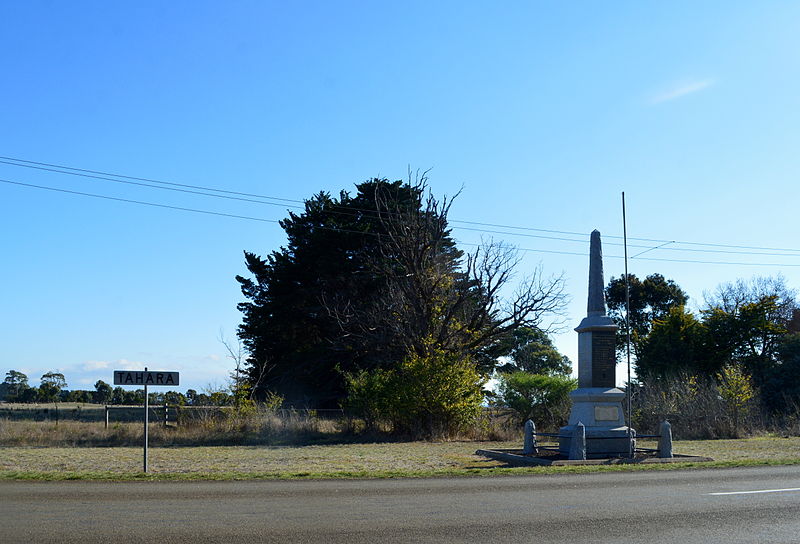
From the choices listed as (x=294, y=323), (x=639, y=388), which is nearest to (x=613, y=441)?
(x=639, y=388)

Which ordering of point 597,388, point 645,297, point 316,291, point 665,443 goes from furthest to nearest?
point 645,297, point 316,291, point 597,388, point 665,443

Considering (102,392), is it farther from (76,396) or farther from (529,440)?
(529,440)

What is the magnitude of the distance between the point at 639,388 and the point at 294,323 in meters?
24.2

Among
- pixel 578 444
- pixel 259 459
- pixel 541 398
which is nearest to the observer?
pixel 578 444

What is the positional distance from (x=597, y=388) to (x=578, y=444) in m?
2.07

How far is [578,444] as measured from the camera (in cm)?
1922

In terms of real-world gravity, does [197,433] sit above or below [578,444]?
below

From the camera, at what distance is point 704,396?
104 feet

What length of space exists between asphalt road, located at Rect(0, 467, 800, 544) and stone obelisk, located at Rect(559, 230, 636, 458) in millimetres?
5003

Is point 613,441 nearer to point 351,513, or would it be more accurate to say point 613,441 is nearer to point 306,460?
point 306,460

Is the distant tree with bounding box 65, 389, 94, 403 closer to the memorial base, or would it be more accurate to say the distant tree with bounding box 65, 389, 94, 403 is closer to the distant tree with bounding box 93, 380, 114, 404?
the distant tree with bounding box 93, 380, 114, 404

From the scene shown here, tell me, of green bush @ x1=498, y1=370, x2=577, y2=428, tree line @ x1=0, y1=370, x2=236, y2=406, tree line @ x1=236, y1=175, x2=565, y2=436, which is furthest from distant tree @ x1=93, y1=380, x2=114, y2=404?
green bush @ x1=498, y1=370, x2=577, y2=428

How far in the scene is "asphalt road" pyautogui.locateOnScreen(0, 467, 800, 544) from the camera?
8977 mm

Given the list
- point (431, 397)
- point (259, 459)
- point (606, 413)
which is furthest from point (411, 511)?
point (431, 397)
